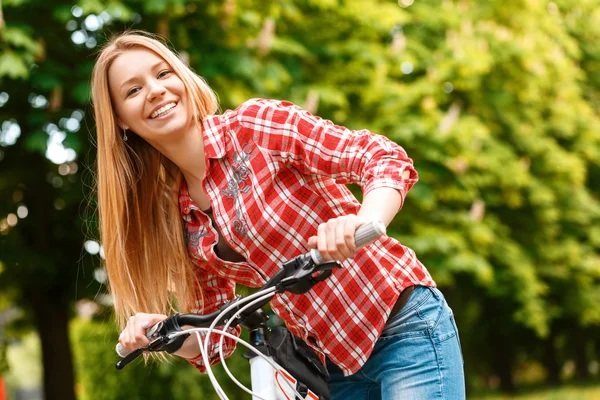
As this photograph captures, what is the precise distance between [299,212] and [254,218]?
116mm

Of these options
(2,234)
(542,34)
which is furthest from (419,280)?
(542,34)

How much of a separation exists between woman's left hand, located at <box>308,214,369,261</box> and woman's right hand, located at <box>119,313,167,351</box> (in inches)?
25.5

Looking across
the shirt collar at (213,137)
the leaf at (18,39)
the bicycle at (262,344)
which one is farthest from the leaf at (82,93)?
the bicycle at (262,344)

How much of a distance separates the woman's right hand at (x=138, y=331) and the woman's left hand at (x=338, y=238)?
647 mm

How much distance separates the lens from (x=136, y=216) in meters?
2.51

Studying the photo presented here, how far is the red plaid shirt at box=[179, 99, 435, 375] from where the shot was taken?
7.16 ft

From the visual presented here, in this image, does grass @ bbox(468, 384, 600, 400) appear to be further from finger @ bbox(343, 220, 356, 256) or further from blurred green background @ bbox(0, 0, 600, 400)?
finger @ bbox(343, 220, 356, 256)

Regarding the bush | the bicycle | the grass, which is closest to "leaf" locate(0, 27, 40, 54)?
the bush

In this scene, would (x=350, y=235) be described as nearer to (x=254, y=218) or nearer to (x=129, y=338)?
(x=254, y=218)

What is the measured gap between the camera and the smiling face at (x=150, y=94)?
92.9 inches

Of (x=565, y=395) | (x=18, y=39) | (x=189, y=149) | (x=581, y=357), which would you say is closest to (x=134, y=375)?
(x=18, y=39)

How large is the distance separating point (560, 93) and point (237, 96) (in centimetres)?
847

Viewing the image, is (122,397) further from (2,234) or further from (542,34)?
(542,34)

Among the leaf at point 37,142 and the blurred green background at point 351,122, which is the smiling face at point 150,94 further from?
the leaf at point 37,142
